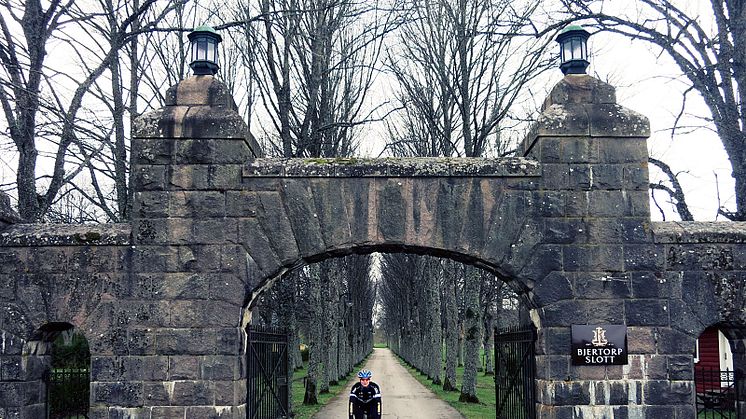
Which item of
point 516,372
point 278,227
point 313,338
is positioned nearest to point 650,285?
point 516,372

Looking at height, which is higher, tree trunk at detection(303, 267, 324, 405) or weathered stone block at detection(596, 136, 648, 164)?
weathered stone block at detection(596, 136, 648, 164)

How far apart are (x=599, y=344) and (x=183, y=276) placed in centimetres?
459

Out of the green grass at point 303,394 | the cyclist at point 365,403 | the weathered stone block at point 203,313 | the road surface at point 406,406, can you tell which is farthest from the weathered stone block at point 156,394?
the road surface at point 406,406

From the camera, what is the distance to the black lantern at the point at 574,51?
761 centimetres

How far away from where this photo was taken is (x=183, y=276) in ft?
23.7

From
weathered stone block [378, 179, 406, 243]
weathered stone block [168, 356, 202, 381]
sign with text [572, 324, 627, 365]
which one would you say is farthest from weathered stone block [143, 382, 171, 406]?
sign with text [572, 324, 627, 365]

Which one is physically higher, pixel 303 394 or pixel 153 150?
pixel 153 150

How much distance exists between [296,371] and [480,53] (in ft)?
81.0

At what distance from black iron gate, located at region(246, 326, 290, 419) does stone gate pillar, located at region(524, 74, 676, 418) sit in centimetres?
328

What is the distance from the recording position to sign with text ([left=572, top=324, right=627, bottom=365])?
278 inches

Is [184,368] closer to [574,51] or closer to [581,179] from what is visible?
[581,179]

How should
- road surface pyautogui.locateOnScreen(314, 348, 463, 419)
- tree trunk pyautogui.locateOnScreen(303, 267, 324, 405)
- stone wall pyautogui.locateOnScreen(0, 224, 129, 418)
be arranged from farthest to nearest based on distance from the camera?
tree trunk pyautogui.locateOnScreen(303, 267, 324, 405) < road surface pyautogui.locateOnScreen(314, 348, 463, 419) < stone wall pyautogui.locateOnScreen(0, 224, 129, 418)

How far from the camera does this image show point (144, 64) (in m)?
13.4

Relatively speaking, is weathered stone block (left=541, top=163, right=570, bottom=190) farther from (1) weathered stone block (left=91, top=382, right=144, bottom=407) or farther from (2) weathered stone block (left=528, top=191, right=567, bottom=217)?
(1) weathered stone block (left=91, top=382, right=144, bottom=407)
